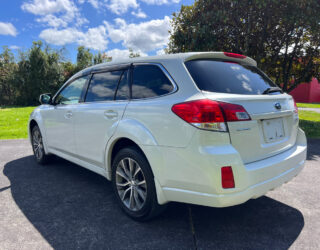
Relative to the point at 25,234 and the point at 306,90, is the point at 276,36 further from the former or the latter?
the point at 306,90

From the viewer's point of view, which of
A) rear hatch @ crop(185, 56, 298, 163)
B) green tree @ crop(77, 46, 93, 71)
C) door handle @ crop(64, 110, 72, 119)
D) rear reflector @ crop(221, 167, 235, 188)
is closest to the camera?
rear reflector @ crop(221, 167, 235, 188)

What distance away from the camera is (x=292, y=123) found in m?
2.94

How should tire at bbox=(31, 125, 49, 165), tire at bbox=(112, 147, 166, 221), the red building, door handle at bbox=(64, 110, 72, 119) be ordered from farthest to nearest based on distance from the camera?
the red building, tire at bbox=(31, 125, 49, 165), door handle at bbox=(64, 110, 72, 119), tire at bbox=(112, 147, 166, 221)

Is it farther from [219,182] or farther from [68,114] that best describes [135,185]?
[68,114]

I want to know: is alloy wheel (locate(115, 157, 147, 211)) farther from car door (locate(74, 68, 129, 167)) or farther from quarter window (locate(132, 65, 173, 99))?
quarter window (locate(132, 65, 173, 99))

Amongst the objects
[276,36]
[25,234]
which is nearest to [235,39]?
[276,36]

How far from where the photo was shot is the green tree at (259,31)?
9.33 metres

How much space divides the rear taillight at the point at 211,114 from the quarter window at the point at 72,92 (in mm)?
2195

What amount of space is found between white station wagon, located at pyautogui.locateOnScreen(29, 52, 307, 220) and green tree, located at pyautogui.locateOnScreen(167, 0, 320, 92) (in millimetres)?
7797

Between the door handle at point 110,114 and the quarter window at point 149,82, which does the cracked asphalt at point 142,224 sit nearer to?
the door handle at point 110,114

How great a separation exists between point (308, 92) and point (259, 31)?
27817mm

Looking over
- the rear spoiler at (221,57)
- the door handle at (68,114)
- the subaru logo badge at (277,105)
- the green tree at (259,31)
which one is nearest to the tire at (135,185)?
the rear spoiler at (221,57)

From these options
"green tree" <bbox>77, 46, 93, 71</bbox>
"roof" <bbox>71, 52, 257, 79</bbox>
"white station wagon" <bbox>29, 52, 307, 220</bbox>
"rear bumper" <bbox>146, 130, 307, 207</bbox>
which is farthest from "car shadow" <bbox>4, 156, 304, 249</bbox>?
"green tree" <bbox>77, 46, 93, 71</bbox>

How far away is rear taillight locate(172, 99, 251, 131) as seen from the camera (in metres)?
2.17
